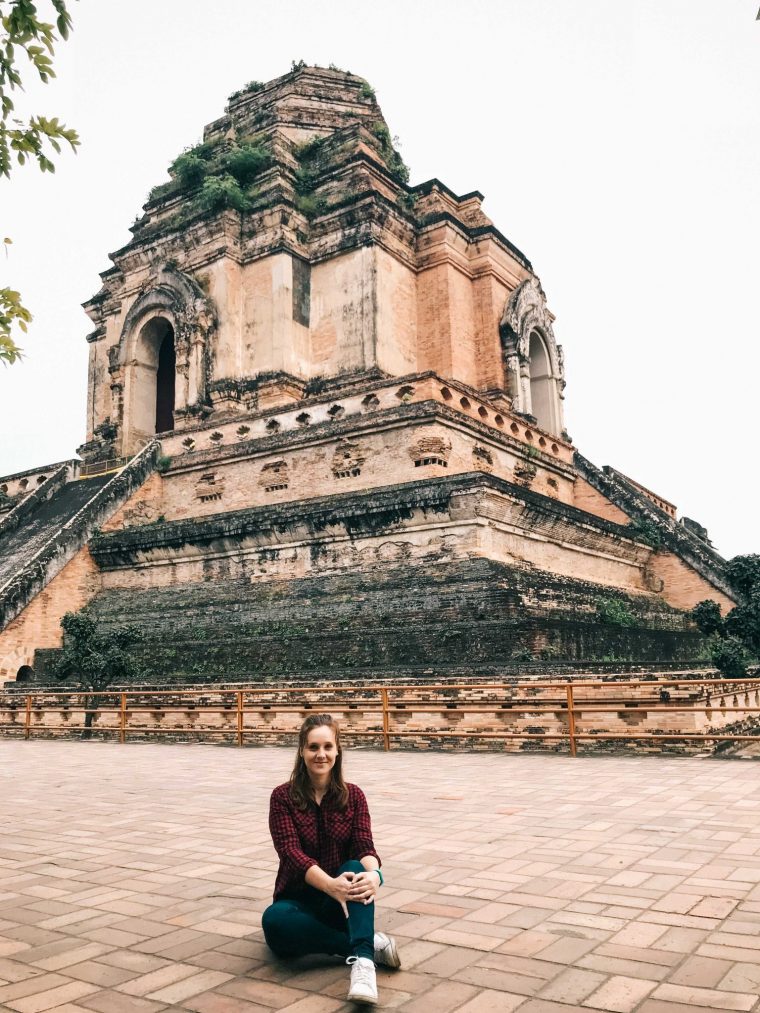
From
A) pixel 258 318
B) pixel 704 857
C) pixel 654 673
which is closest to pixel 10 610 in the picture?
pixel 258 318

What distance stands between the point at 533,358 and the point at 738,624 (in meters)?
14.5

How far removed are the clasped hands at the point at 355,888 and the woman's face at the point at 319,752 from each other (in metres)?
0.48

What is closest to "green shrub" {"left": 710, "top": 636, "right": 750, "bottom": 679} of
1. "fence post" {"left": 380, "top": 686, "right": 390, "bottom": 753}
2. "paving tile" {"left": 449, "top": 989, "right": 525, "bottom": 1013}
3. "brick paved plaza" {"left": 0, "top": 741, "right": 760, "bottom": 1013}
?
"brick paved plaza" {"left": 0, "top": 741, "right": 760, "bottom": 1013}

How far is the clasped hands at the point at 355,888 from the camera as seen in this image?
3.39 meters

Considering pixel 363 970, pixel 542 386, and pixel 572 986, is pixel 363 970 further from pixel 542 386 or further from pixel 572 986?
pixel 542 386

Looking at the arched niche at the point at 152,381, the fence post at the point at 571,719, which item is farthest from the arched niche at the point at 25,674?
the fence post at the point at 571,719

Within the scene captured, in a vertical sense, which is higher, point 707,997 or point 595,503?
point 595,503

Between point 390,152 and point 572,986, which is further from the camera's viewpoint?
point 390,152

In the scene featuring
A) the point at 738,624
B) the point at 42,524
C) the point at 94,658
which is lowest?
the point at 94,658

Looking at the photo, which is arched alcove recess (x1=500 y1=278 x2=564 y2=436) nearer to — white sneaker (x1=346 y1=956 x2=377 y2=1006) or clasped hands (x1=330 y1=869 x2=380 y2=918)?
clasped hands (x1=330 y1=869 x2=380 y2=918)

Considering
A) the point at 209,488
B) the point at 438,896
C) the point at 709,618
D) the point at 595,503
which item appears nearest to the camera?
the point at 438,896

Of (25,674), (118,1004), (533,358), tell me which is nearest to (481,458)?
(25,674)

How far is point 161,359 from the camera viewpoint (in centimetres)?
2581

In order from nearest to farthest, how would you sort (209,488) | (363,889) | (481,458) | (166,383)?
(363,889) < (481,458) < (209,488) < (166,383)
